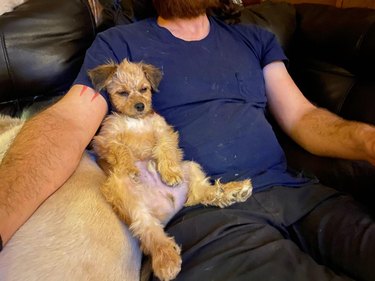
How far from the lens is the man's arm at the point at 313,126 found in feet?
3.93

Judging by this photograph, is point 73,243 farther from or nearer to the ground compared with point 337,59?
nearer to the ground

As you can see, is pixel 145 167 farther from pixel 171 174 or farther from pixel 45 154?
pixel 45 154

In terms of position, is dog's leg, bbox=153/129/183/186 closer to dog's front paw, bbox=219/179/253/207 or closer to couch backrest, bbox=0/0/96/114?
dog's front paw, bbox=219/179/253/207

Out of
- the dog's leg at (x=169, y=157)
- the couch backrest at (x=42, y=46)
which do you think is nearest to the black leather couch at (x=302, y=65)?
the couch backrest at (x=42, y=46)

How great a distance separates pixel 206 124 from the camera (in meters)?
1.25

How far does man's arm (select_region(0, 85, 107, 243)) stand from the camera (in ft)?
2.83

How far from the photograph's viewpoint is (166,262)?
36.8 inches

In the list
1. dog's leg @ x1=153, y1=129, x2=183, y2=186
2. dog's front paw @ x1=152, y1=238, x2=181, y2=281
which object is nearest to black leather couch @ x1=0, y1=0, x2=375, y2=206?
dog's leg @ x1=153, y1=129, x2=183, y2=186

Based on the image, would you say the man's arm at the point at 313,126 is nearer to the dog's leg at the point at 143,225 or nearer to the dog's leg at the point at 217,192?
the dog's leg at the point at 217,192

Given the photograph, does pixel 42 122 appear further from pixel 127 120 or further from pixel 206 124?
pixel 206 124

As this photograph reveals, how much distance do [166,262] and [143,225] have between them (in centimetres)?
15

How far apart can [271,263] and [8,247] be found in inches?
22.7

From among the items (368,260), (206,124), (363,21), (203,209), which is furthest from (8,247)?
(363,21)

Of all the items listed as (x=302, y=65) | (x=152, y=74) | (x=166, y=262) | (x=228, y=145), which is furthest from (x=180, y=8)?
(x=166, y=262)
